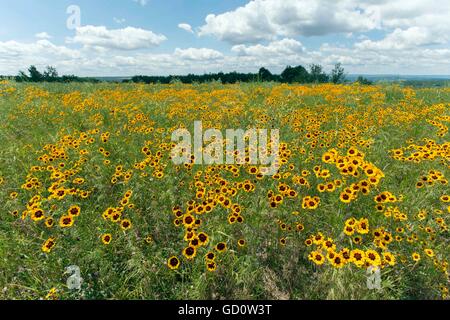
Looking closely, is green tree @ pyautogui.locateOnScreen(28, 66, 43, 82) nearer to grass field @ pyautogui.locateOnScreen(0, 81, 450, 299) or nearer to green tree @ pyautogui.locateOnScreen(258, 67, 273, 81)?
green tree @ pyautogui.locateOnScreen(258, 67, 273, 81)

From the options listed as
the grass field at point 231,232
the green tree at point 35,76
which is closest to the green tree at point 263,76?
the grass field at point 231,232

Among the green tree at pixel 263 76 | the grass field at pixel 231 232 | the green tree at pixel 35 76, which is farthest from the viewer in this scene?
the green tree at pixel 35 76

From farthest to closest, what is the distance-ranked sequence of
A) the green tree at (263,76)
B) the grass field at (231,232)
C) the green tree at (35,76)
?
the green tree at (35,76) < the green tree at (263,76) < the grass field at (231,232)

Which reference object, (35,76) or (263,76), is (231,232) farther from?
(35,76)

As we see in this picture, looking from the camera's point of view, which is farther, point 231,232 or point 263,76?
point 263,76

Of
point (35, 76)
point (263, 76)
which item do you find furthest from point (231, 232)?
point (35, 76)

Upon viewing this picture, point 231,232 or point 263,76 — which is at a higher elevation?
point 263,76

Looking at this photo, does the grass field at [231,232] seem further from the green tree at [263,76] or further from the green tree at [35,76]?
the green tree at [35,76]

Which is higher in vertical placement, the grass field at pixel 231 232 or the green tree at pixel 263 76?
the green tree at pixel 263 76

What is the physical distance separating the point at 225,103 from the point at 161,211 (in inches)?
219

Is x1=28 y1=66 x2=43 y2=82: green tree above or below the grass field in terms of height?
above

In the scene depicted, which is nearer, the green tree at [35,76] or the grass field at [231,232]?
the grass field at [231,232]

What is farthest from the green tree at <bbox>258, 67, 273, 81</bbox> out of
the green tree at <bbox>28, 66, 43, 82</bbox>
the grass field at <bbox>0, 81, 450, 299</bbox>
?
the green tree at <bbox>28, 66, 43, 82</bbox>
